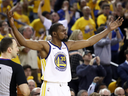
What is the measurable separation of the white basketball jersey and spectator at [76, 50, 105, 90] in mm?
2290

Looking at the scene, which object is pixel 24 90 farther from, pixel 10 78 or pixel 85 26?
pixel 85 26

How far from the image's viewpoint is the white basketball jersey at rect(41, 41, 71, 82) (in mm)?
4555

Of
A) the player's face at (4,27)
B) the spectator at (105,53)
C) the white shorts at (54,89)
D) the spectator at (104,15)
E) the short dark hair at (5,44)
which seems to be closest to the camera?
the short dark hair at (5,44)

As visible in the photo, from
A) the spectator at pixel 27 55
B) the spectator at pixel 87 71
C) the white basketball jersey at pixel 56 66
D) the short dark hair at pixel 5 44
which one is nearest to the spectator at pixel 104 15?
the spectator at pixel 87 71

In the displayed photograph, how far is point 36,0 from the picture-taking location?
11398mm

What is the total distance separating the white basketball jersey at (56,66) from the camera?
179 inches

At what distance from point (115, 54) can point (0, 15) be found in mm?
4427

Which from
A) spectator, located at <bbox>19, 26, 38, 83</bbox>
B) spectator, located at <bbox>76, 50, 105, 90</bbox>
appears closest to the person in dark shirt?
spectator, located at <bbox>76, 50, 105, 90</bbox>

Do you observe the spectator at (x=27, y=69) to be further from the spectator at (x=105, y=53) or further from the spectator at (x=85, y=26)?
the spectator at (x=85, y=26)

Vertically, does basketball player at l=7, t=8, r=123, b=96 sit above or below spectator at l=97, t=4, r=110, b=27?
below

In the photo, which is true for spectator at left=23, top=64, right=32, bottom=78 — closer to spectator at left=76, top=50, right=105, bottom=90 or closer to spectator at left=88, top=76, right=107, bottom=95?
spectator at left=76, top=50, right=105, bottom=90

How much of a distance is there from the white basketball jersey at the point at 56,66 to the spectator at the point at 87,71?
90.1 inches

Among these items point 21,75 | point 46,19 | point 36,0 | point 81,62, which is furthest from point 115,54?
point 21,75

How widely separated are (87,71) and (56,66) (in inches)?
97.6
